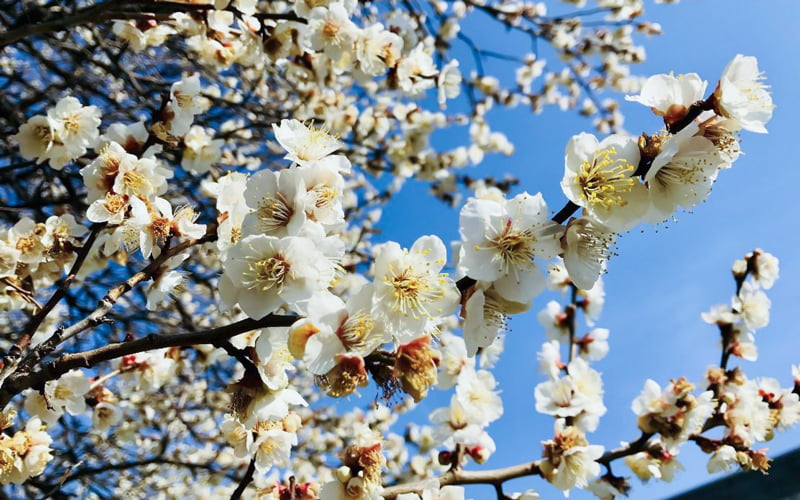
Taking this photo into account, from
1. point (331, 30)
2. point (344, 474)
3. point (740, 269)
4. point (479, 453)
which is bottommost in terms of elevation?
point (344, 474)

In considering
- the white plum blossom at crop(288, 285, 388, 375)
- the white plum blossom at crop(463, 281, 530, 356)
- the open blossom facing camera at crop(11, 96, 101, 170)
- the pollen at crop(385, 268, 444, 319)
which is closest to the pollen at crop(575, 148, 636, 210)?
the white plum blossom at crop(463, 281, 530, 356)

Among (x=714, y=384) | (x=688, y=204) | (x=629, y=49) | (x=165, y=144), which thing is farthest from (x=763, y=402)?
(x=629, y=49)

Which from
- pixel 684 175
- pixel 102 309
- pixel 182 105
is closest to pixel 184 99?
pixel 182 105

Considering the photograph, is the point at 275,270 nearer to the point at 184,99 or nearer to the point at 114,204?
the point at 114,204

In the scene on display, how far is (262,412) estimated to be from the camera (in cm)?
137

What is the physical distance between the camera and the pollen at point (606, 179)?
114 centimetres

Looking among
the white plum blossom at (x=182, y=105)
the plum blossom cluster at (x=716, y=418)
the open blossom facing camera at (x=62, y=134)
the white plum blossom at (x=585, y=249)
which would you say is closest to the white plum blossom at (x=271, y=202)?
the white plum blossom at (x=585, y=249)

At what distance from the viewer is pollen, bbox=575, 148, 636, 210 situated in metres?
1.14

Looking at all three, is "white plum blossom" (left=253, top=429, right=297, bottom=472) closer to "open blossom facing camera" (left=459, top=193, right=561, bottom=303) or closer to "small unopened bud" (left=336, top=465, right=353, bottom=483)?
"small unopened bud" (left=336, top=465, right=353, bottom=483)

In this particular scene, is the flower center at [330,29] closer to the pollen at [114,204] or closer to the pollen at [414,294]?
the pollen at [114,204]

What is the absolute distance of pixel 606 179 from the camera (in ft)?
3.81

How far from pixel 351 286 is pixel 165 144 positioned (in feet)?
9.18

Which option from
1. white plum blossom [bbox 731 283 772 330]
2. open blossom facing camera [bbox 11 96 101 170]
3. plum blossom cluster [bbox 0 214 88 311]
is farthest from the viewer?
white plum blossom [bbox 731 283 772 330]

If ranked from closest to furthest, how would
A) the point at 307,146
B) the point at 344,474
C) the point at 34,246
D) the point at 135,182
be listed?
1. the point at 307,146
2. the point at 344,474
3. the point at 135,182
4. the point at 34,246
